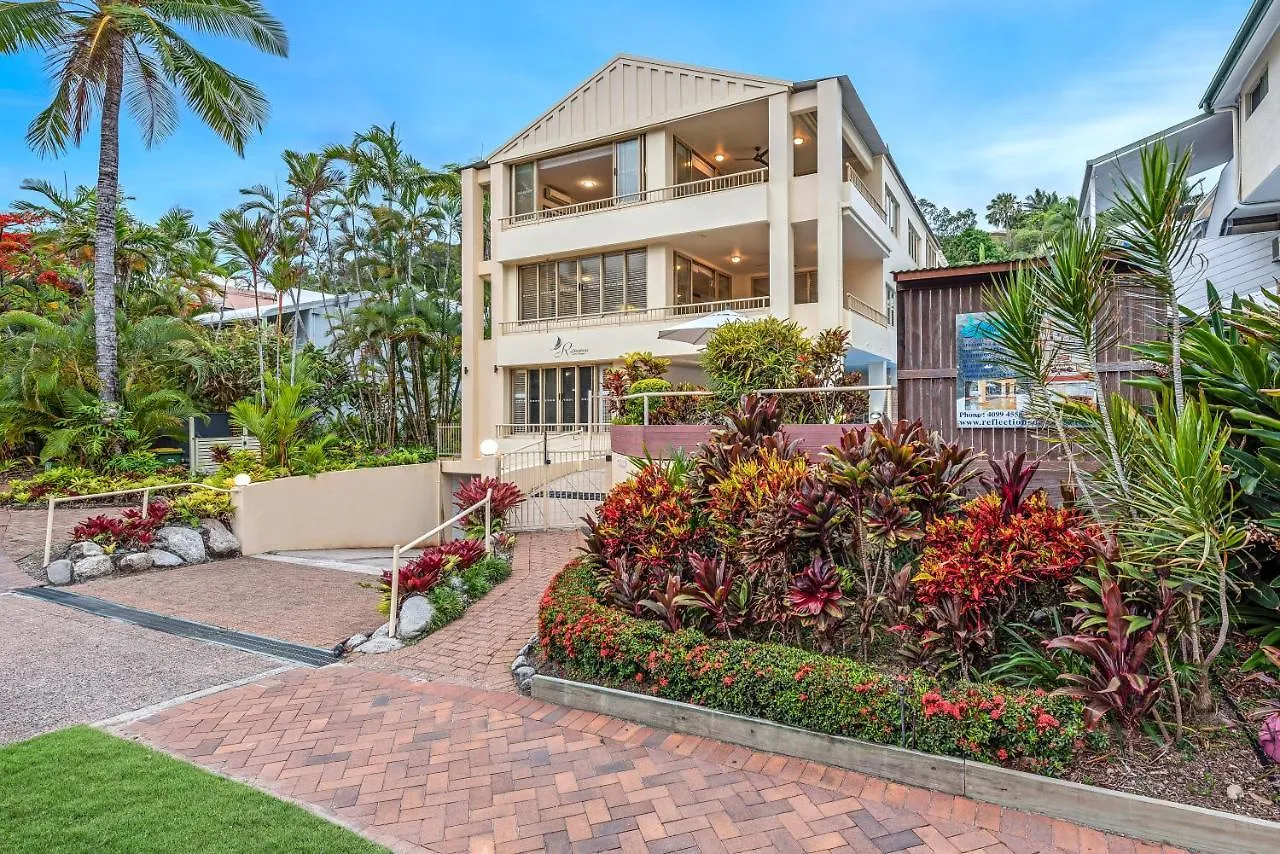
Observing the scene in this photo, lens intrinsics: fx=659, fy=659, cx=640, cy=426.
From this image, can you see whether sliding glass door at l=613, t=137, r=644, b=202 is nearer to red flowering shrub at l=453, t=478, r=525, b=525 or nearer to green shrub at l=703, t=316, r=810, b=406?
green shrub at l=703, t=316, r=810, b=406

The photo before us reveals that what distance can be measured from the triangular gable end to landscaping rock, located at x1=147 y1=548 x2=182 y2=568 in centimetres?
1267

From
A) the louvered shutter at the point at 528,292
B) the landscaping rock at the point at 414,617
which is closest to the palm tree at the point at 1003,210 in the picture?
the louvered shutter at the point at 528,292

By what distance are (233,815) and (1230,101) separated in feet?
46.4

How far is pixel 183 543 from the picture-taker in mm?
9367

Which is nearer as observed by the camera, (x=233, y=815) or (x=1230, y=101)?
(x=233, y=815)

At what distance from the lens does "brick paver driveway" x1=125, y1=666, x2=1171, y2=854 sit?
3.23m

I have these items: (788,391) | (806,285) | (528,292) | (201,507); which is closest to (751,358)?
(788,391)

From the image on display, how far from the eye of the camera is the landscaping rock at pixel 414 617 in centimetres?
640

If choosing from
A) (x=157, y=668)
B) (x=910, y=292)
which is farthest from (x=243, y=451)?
(x=910, y=292)

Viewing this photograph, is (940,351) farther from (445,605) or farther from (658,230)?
(658,230)

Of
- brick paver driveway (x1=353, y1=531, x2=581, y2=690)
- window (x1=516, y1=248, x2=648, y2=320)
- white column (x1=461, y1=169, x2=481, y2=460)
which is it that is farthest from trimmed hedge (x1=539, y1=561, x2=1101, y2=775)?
white column (x1=461, y1=169, x2=481, y2=460)

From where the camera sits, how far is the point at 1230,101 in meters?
9.66

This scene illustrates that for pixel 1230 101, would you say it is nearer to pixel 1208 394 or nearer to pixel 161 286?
pixel 1208 394

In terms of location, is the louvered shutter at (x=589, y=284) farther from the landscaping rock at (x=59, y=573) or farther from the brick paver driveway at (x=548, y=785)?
the brick paver driveway at (x=548, y=785)
